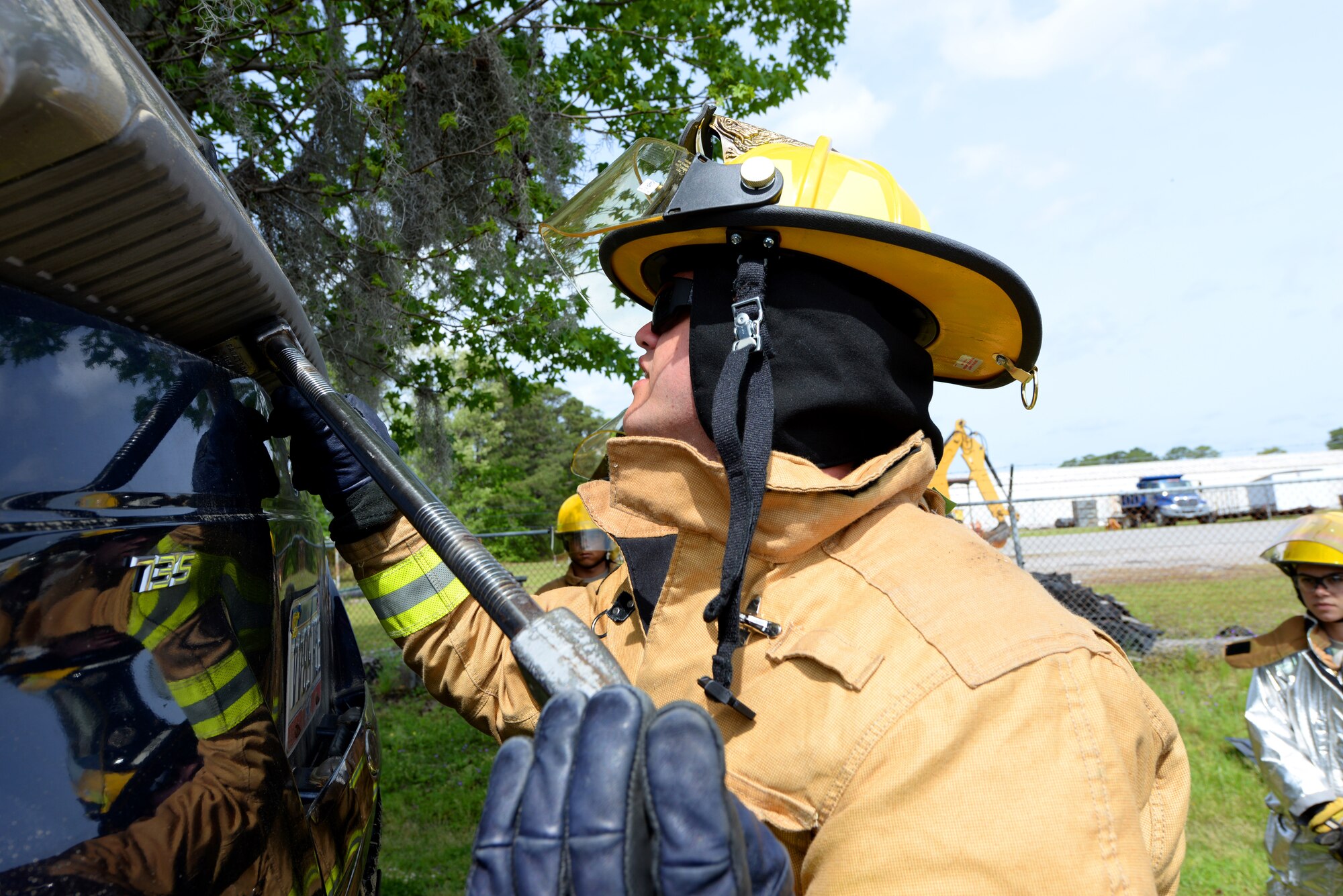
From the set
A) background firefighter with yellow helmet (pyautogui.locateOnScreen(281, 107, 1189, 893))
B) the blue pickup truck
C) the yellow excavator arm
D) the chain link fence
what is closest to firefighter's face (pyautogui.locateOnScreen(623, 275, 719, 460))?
background firefighter with yellow helmet (pyautogui.locateOnScreen(281, 107, 1189, 893))

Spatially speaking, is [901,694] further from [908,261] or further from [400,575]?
[400,575]

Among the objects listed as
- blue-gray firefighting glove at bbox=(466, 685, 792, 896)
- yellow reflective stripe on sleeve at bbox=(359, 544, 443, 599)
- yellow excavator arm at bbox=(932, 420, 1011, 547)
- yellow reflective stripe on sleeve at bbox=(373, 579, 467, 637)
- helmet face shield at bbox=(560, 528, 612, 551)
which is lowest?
blue-gray firefighting glove at bbox=(466, 685, 792, 896)

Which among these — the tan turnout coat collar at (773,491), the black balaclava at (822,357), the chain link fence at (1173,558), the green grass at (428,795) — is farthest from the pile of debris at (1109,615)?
the tan turnout coat collar at (773,491)

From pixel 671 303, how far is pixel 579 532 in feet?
14.5

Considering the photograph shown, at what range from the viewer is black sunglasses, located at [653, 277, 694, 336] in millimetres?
1799

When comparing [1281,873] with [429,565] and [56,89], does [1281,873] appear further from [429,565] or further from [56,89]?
[56,89]

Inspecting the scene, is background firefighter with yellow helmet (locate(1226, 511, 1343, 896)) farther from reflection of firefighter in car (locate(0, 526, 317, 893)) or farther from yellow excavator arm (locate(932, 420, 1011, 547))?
yellow excavator arm (locate(932, 420, 1011, 547))

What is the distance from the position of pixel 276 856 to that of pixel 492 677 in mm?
920

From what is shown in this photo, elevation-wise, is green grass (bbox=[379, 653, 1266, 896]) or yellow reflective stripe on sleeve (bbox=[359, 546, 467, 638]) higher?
yellow reflective stripe on sleeve (bbox=[359, 546, 467, 638])

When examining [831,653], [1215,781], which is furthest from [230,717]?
[1215,781]

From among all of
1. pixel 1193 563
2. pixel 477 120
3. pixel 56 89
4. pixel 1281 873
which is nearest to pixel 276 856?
pixel 56 89

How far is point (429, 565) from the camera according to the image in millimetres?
1915

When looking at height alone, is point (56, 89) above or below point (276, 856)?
above

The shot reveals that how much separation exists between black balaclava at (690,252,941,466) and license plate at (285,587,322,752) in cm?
81
